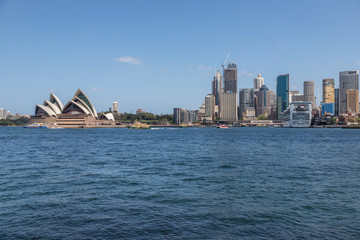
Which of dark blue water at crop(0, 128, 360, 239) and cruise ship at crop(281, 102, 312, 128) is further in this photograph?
cruise ship at crop(281, 102, 312, 128)

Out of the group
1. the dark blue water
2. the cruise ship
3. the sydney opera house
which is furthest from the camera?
the cruise ship

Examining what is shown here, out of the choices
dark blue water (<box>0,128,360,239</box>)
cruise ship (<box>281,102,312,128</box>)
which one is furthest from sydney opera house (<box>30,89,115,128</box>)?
dark blue water (<box>0,128,360,239</box>)

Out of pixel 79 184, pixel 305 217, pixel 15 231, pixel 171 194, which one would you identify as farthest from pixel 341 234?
pixel 79 184

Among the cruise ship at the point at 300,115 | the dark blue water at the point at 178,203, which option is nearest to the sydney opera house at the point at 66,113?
the cruise ship at the point at 300,115

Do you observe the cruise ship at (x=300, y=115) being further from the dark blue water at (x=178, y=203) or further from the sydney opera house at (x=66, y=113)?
the dark blue water at (x=178, y=203)

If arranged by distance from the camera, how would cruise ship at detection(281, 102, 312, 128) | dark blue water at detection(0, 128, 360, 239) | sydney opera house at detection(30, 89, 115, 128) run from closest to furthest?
dark blue water at detection(0, 128, 360, 239), sydney opera house at detection(30, 89, 115, 128), cruise ship at detection(281, 102, 312, 128)

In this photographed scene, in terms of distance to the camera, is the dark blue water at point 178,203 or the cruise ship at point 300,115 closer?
the dark blue water at point 178,203

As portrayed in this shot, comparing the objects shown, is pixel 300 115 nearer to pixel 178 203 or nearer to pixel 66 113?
pixel 66 113

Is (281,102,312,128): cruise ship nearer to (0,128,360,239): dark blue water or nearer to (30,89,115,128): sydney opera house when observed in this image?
(30,89,115,128): sydney opera house

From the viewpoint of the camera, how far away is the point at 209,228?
9141mm

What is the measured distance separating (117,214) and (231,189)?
6217mm

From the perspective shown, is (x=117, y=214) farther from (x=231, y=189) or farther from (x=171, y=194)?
(x=231, y=189)

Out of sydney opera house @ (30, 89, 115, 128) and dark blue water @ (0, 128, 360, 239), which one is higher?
sydney opera house @ (30, 89, 115, 128)

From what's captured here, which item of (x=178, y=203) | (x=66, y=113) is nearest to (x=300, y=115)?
(x=66, y=113)
